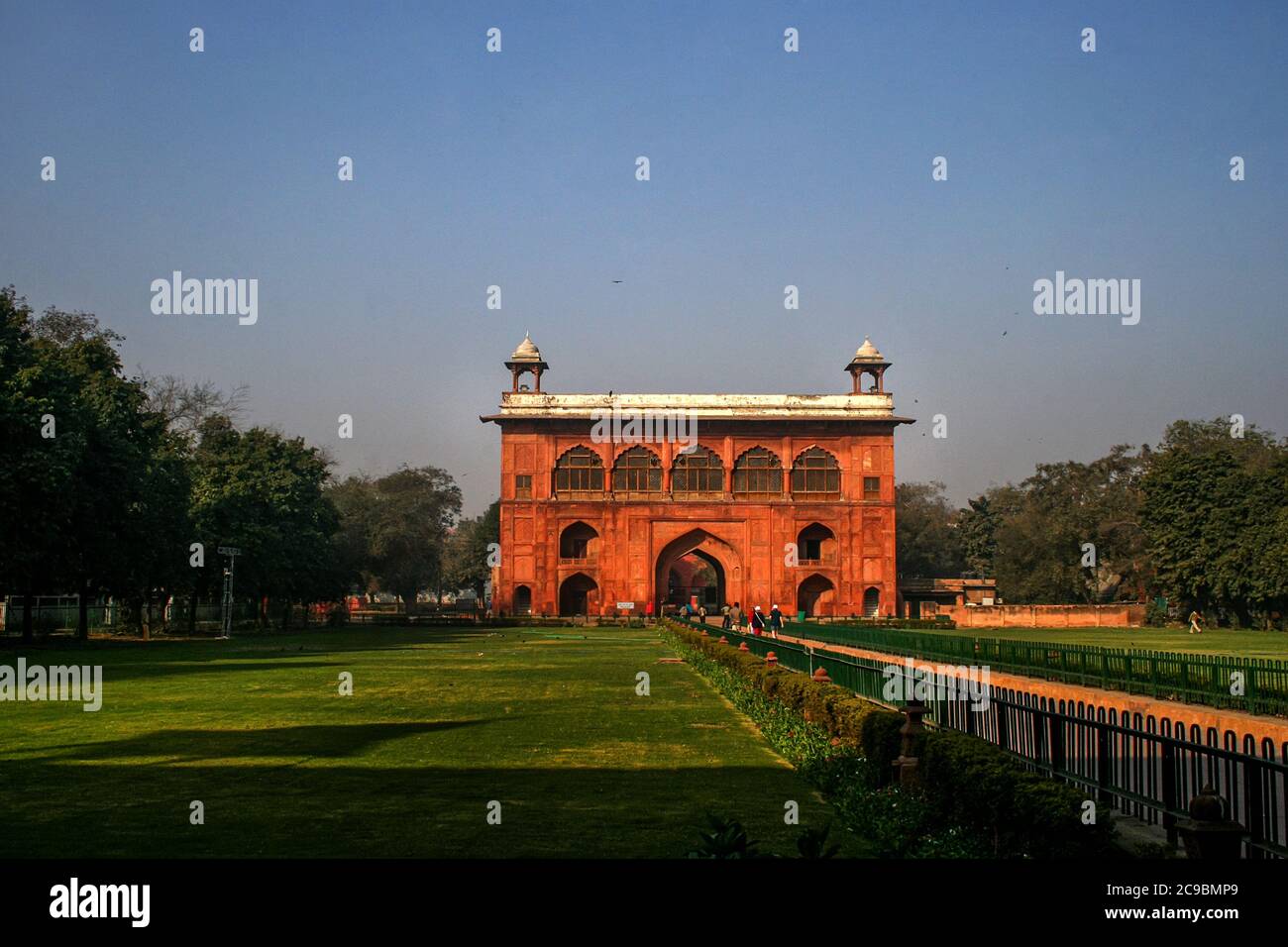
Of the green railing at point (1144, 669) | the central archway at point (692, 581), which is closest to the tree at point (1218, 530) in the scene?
the central archway at point (692, 581)

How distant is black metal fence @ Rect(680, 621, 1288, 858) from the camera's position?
21.1 ft

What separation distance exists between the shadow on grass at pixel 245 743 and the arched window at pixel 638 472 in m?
47.1

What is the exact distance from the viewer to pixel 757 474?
62.2m

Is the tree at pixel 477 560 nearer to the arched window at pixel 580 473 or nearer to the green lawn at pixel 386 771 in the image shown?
the arched window at pixel 580 473

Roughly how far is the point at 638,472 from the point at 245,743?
4949cm

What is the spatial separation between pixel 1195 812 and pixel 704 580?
82.7 meters

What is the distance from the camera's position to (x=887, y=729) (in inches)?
396

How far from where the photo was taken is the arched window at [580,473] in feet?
204

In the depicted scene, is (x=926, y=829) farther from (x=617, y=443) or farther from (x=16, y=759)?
(x=617, y=443)

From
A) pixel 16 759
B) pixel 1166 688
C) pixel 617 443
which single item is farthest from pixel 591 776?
pixel 617 443

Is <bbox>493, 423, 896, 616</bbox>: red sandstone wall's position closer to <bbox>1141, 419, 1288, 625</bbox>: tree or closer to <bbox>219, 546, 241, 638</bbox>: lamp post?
<bbox>1141, 419, 1288, 625</bbox>: tree

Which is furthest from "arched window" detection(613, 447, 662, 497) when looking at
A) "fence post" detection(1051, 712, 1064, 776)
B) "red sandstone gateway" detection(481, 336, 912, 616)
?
"fence post" detection(1051, 712, 1064, 776)

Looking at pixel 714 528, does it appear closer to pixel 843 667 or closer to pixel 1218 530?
pixel 1218 530

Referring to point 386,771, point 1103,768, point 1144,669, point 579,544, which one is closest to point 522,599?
point 579,544
